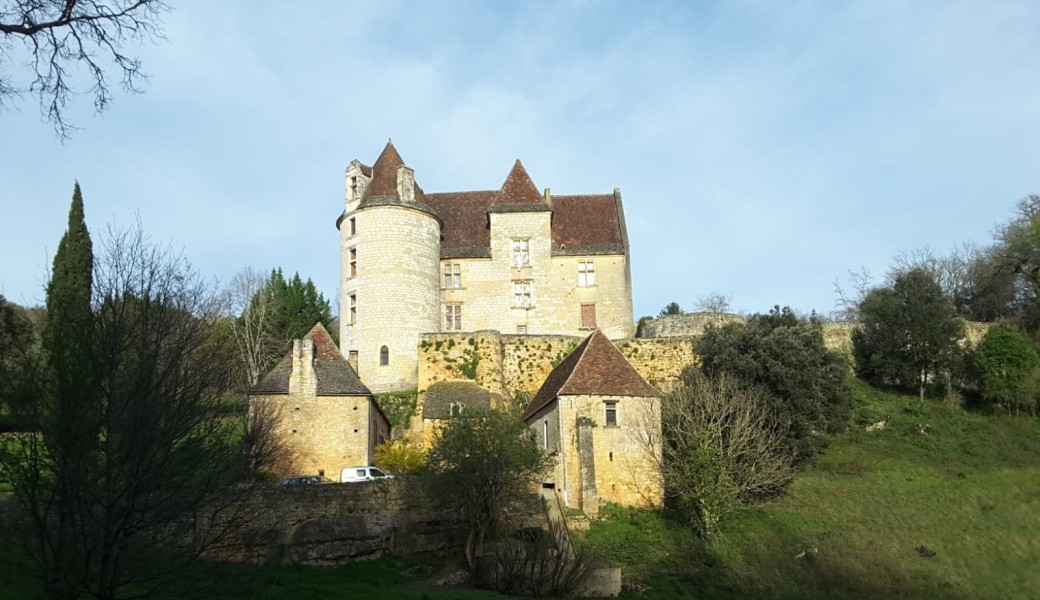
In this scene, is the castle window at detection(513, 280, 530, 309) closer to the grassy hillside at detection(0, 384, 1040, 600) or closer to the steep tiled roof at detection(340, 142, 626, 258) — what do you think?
the steep tiled roof at detection(340, 142, 626, 258)

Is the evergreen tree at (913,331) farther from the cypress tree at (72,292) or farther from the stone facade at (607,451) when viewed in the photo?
the cypress tree at (72,292)

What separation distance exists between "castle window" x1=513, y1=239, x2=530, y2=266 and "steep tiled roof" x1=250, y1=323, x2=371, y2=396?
13.0 meters

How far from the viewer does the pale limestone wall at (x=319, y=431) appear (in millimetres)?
29938

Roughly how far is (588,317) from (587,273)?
2.24 meters

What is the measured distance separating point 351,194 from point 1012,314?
34938 mm

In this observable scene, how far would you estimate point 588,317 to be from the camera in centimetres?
4269

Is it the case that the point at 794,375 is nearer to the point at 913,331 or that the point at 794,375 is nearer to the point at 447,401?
the point at 913,331

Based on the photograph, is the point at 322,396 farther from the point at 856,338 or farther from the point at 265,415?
the point at 856,338

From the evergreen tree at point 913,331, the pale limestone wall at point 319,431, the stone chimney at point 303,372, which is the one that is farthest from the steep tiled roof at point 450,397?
the evergreen tree at point 913,331

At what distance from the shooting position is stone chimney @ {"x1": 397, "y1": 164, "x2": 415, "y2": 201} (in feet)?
132

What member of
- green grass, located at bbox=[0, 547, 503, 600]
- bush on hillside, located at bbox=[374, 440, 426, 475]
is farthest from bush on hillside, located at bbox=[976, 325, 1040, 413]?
green grass, located at bbox=[0, 547, 503, 600]

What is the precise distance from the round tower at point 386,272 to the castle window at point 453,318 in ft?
4.20

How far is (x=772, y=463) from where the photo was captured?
94.6 ft

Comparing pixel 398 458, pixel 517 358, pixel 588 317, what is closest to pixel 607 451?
pixel 398 458
